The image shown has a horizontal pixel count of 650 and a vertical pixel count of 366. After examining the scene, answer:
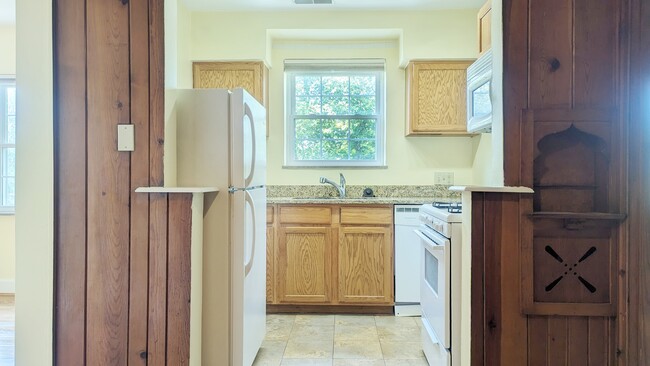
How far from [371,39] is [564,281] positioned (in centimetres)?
279

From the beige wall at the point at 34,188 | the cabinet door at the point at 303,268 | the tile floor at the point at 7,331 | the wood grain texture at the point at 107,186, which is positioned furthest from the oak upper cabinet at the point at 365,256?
the tile floor at the point at 7,331

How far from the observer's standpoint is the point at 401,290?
120 inches

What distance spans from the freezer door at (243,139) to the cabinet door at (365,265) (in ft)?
4.21

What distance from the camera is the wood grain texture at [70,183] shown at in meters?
1.66

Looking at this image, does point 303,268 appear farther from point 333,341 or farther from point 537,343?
point 537,343

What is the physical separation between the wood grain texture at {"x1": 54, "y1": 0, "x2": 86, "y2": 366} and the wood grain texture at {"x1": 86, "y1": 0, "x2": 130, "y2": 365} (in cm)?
3

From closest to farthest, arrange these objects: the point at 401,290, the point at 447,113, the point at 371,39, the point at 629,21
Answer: the point at 629,21
the point at 401,290
the point at 447,113
the point at 371,39

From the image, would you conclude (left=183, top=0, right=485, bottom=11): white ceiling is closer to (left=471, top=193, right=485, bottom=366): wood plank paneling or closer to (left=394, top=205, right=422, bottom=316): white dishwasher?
(left=394, top=205, right=422, bottom=316): white dishwasher

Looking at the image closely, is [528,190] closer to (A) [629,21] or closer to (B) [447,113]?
(A) [629,21]

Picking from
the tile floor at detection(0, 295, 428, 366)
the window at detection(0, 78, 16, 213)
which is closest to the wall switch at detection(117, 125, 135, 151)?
the tile floor at detection(0, 295, 428, 366)

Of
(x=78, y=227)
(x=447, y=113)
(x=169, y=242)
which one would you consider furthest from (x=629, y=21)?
(x=78, y=227)

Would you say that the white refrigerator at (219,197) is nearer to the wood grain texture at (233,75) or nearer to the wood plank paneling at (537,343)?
the wood plank paneling at (537,343)

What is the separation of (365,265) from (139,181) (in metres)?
1.94

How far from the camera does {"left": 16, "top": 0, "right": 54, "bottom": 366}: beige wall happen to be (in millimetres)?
1631
